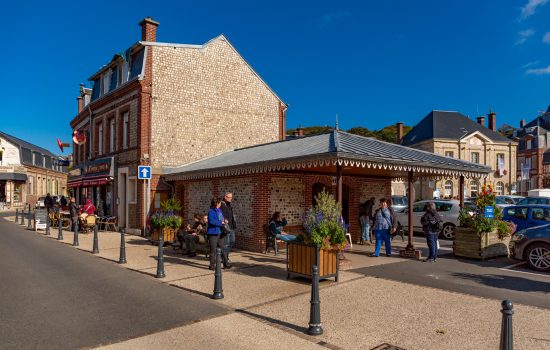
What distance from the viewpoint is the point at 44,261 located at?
1095 centimetres

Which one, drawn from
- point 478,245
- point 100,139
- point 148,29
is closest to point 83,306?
point 478,245

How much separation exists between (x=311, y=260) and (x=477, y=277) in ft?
12.5

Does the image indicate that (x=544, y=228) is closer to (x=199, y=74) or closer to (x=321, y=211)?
(x=321, y=211)

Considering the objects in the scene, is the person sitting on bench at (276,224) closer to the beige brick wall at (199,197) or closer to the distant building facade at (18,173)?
the beige brick wall at (199,197)

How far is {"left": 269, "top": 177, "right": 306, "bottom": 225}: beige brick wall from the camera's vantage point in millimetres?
12695

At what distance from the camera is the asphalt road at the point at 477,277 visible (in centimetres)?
729

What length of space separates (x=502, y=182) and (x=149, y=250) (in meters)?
47.9

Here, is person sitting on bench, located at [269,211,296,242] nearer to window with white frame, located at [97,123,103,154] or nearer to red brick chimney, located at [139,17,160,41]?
red brick chimney, located at [139,17,160,41]

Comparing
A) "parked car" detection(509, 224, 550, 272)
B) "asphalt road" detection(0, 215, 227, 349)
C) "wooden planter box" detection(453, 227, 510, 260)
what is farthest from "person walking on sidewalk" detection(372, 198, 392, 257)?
"asphalt road" detection(0, 215, 227, 349)

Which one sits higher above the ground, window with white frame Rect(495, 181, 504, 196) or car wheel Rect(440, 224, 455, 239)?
window with white frame Rect(495, 181, 504, 196)

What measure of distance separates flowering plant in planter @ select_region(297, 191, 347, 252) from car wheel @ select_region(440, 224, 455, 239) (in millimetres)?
10047

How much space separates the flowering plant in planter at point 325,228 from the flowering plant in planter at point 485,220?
5.09m

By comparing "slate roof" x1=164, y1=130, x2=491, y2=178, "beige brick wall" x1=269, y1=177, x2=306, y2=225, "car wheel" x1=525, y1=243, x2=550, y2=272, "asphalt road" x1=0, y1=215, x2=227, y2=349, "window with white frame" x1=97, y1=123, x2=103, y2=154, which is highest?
"window with white frame" x1=97, y1=123, x2=103, y2=154

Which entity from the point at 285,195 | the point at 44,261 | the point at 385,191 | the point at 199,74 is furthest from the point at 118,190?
the point at 385,191
